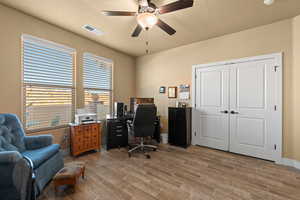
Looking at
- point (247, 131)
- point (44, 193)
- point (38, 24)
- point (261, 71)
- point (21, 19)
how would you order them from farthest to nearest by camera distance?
point (247, 131) → point (261, 71) → point (38, 24) → point (21, 19) → point (44, 193)

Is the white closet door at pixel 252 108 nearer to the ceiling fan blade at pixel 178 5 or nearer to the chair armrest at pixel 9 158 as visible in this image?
the ceiling fan blade at pixel 178 5

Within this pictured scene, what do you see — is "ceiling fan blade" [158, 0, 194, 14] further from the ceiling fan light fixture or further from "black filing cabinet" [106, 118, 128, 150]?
"black filing cabinet" [106, 118, 128, 150]

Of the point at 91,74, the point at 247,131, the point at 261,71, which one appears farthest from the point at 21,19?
the point at 247,131

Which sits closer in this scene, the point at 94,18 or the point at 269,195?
the point at 269,195

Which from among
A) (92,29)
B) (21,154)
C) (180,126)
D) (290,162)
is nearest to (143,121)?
(180,126)

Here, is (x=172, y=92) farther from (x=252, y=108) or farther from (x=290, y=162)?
(x=290, y=162)

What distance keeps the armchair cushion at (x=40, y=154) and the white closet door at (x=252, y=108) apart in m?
3.51

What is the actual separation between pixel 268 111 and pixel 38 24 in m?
4.79

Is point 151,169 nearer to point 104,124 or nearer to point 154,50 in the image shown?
point 104,124

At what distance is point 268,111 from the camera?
259 cm

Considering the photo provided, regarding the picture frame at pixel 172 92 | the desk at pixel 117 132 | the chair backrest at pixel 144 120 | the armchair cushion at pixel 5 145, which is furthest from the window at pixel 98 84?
the picture frame at pixel 172 92

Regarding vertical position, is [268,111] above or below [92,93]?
below

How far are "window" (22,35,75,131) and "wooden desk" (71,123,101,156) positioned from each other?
428 mm

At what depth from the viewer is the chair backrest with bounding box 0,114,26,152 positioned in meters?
1.78
